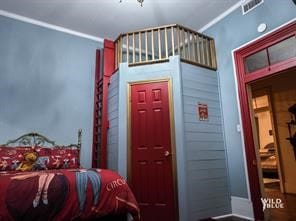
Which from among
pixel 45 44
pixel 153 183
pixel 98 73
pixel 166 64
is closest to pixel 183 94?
pixel 166 64

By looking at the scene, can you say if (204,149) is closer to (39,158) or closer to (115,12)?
(39,158)

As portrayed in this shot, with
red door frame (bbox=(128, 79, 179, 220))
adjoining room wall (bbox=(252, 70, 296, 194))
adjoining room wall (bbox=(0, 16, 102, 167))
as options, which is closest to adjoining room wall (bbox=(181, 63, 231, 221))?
red door frame (bbox=(128, 79, 179, 220))

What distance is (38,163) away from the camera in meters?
3.16

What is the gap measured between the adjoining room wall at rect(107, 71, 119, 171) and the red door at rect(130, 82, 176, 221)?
0.96 ft

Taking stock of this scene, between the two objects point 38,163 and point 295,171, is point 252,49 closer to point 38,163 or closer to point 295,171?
point 295,171

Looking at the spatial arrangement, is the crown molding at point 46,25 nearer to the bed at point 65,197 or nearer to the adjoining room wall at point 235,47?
the adjoining room wall at point 235,47

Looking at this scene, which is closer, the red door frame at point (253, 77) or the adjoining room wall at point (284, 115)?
the red door frame at point (253, 77)

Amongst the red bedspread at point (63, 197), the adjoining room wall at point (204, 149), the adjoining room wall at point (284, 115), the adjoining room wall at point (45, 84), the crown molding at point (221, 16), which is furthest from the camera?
the adjoining room wall at point (284, 115)

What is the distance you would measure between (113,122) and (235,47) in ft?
7.83

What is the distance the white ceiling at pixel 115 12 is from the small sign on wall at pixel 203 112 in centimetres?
165

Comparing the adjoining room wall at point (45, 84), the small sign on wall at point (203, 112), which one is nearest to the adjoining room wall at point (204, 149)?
the small sign on wall at point (203, 112)

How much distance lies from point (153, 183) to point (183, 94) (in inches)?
56.3

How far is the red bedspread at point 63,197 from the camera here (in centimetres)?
173

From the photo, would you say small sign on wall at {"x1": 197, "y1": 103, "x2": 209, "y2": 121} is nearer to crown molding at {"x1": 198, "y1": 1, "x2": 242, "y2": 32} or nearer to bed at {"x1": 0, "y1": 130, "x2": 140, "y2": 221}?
crown molding at {"x1": 198, "y1": 1, "x2": 242, "y2": 32}
